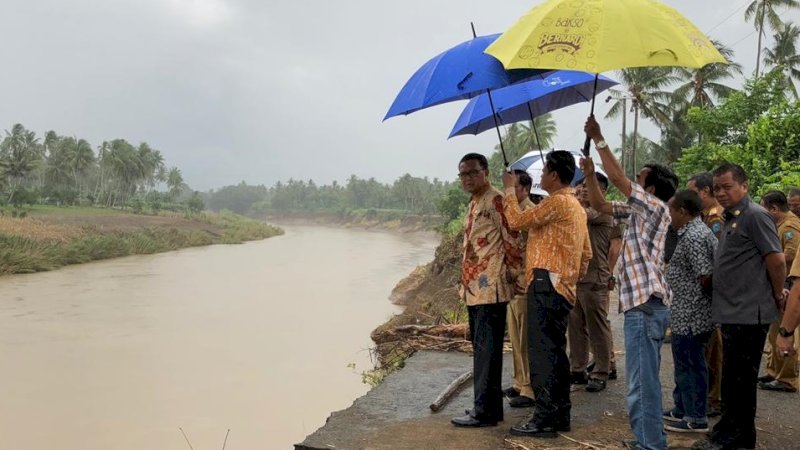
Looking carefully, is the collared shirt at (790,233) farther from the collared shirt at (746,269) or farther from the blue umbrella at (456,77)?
the blue umbrella at (456,77)

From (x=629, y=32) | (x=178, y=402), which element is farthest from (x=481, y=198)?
(x=178, y=402)

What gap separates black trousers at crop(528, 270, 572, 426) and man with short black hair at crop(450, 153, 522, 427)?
18 centimetres

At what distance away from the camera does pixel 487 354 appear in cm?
306

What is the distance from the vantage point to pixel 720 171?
111 inches

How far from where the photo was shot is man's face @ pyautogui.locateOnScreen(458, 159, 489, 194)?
3.09 meters

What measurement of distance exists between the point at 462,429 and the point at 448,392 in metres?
0.59

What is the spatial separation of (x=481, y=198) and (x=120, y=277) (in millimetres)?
23210

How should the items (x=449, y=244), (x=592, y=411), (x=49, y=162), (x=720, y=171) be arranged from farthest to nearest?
(x=49, y=162)
(x=449, y=244)
(x=592, y=411)
(x=720, y=171)

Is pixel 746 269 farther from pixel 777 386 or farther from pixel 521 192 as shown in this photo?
pixel 777 386

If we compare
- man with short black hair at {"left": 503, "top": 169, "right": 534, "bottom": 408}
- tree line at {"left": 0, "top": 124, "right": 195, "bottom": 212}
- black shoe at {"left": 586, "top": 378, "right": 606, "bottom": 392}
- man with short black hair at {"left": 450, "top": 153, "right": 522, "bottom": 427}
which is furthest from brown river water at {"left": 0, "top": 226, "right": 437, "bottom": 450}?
→ tree line at {"left": 0, "top": 124, "right": 195, "bottom": 212}

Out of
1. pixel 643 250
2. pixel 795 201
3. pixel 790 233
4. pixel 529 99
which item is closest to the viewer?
pixel 643 250

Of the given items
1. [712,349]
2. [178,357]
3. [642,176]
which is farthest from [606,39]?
[178,357]

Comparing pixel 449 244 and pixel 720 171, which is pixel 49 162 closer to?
pixel 449 244

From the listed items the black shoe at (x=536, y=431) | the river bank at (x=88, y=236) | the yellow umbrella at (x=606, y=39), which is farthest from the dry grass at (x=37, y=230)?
the yellow umbrella at (x=606, y=39)
